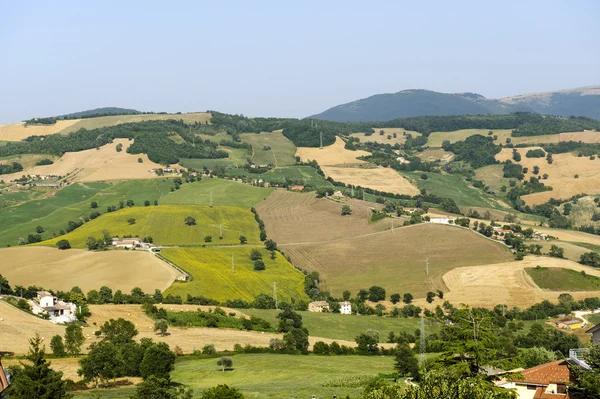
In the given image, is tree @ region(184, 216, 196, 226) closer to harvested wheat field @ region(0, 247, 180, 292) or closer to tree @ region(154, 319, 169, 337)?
harvested wheat field @ region(0, 247, 180, 292)

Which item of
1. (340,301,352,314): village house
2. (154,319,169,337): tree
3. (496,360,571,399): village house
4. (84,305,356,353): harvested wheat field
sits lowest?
(340,301,352,314): village house

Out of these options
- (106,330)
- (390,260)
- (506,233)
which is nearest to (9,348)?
(106,330)

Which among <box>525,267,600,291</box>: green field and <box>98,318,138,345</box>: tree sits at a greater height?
<box>98,318,138,345</box>: tree

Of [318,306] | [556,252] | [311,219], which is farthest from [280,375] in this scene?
[311,219]

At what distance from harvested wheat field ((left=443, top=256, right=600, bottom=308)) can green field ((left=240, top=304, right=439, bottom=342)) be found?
13.5 meters

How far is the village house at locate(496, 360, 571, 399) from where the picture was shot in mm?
39531

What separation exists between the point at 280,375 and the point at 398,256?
250ft

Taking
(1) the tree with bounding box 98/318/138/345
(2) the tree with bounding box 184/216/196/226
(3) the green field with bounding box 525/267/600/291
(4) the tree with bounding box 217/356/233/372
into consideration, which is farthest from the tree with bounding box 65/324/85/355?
(2) the tree with bounding box 184/216/196/226

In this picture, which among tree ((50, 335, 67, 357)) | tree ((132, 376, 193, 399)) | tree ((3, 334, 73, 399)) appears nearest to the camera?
tree ((3, 334, 73, 399))

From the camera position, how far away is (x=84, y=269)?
127688mm

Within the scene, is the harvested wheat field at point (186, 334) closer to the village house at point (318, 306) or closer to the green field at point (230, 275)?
the green field at point (230, 275)

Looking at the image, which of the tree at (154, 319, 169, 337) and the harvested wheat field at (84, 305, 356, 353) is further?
the tree at (154, 319, 169, 337)

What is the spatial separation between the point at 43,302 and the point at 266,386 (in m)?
49.2

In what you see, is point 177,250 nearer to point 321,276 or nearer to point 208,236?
point 208,236
